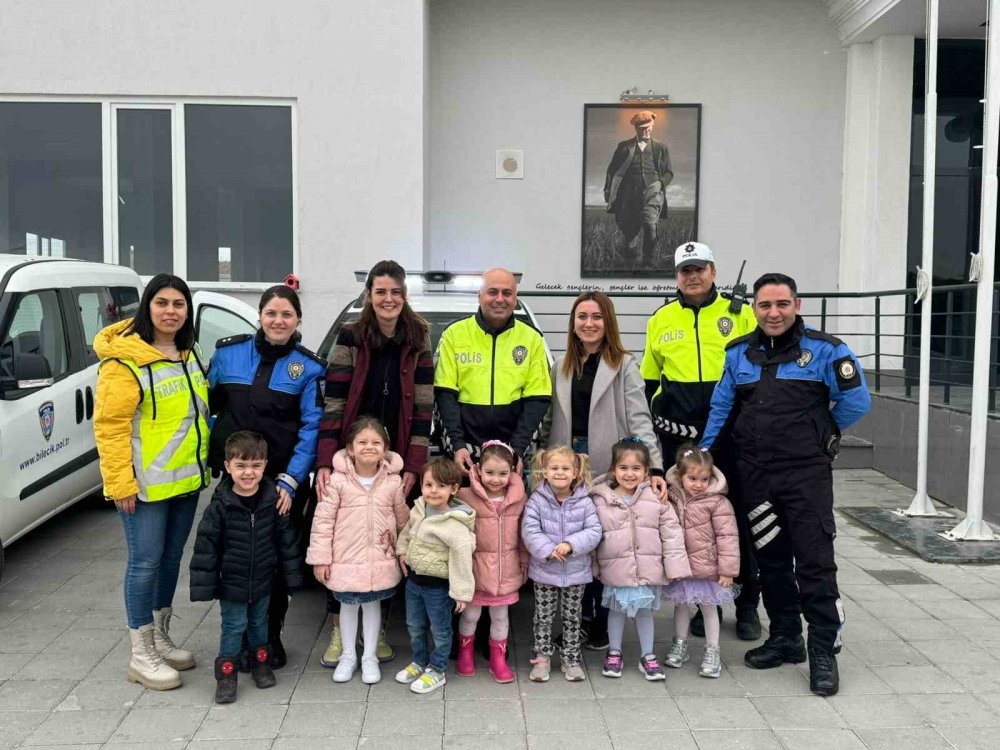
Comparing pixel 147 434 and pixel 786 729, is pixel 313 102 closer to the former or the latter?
pixel 147 434

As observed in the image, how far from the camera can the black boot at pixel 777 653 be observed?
4.21 meters

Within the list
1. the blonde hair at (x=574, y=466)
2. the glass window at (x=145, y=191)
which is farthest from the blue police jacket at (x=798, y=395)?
the glass window at (x=145, y=191)

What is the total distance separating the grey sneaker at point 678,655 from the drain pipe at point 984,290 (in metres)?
3.25

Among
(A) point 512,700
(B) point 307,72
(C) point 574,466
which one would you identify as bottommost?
(A) point 512,700

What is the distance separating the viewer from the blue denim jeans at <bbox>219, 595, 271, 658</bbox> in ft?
12.7

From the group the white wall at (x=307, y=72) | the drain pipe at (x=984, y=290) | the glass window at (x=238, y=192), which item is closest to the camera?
the drain pipe at (x=984, y=290)

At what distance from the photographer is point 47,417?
219 inches

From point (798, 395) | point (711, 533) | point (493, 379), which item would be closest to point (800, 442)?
point (798, 395)

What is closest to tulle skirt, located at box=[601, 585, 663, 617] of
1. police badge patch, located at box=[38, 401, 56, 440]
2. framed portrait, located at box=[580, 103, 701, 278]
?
police badge patch, located at box=[38, 401, 56, 440]

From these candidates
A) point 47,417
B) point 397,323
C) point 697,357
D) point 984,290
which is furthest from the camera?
point 984,290

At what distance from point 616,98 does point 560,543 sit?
816 centimetres

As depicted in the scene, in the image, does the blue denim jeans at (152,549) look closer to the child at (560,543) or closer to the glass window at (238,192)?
the child at (560,543)

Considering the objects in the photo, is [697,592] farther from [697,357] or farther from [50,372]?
[50,372]

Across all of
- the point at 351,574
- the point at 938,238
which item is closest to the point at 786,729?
the point at 351,574
